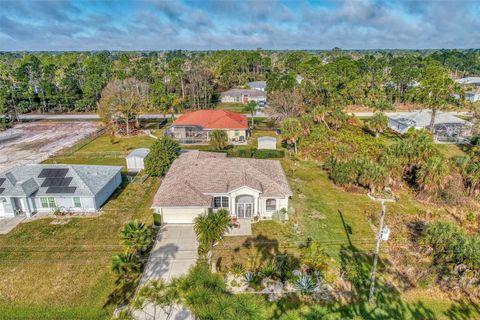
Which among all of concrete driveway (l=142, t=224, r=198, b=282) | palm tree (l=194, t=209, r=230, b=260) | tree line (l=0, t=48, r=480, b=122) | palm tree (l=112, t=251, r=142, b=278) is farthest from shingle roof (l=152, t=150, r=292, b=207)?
tree line (l=0, t=48, r=480, b=122)

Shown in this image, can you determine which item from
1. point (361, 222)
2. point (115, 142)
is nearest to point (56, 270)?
point (361, 222)

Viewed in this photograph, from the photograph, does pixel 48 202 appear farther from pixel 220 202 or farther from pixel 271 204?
pixel 271 204

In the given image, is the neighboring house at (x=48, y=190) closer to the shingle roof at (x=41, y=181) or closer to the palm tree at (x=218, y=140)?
the shingle roof at (x=41, y=181)

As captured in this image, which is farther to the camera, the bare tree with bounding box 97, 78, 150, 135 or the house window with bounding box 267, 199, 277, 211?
the bare tree with bounding box 97, 78, 150, 135

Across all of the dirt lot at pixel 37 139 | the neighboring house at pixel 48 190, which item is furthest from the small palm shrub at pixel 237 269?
the dirt lot at pixel 37 139

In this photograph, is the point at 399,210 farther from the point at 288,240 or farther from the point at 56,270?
the point at 56,270

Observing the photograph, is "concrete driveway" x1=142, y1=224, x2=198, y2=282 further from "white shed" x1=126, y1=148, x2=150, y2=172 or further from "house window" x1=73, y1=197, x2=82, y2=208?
"white shed" x1=126, y1=148, x2=150, y2=172
